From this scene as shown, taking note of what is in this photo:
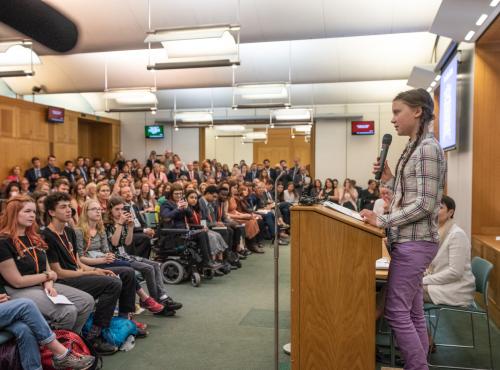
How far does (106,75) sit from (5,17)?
10.2 ft

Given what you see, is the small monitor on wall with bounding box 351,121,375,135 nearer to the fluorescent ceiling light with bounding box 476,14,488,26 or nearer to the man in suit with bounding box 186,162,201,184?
the man in suit with bounding box 186,162,201,184

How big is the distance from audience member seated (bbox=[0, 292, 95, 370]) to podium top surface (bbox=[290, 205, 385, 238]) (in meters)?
1.56

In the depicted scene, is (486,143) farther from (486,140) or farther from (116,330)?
(116,330)

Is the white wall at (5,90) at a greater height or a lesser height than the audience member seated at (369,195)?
greater

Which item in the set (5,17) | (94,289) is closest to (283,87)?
(5,17)

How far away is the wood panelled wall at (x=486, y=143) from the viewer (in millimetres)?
4516

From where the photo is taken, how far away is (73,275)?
10.6 feet

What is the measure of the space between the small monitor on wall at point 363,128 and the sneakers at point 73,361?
36.4 ft

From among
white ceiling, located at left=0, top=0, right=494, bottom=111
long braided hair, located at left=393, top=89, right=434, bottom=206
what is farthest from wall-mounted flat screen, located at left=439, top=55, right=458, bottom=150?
long braided hair, located at left=393, top=89, right=434, bottom=206

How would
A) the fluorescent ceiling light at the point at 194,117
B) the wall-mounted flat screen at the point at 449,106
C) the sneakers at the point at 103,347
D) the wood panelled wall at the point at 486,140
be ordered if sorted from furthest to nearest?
1. the fluorescent ceiling light at the point at 194,117
2. the wall-mounted flat screen at the point at 449,106
3. the wood panelled wall at the point at 486,140
4. the sneakers at the point at 103,347

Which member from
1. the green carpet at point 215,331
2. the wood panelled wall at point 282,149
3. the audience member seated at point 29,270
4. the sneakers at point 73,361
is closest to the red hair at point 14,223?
the audience member seated at point 29,270

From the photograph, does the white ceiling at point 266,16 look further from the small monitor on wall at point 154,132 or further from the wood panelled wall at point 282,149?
the wood panelled wall at point 282,149

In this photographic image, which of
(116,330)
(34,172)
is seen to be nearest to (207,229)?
(116,330)

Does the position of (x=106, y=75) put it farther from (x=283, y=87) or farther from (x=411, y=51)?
(x=411, y=51)
